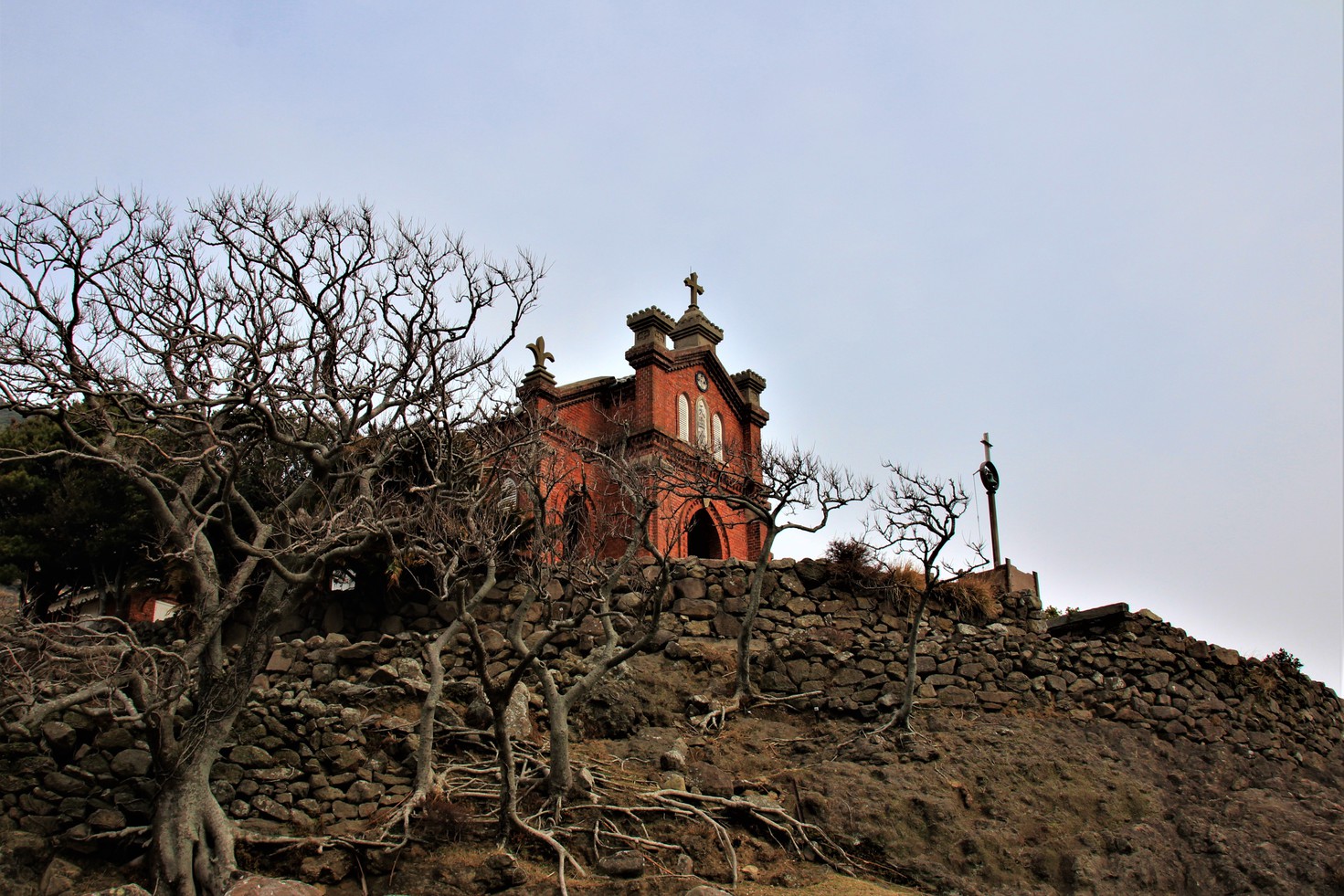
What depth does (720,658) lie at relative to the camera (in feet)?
55.4

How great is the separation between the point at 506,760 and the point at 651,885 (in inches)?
79.6

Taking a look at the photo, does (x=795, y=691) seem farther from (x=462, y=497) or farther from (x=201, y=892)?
(x=201, y=892)

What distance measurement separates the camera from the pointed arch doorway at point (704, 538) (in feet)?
86.5

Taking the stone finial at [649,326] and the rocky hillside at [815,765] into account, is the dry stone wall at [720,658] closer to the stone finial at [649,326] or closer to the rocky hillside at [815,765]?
the rocky hillside at [815,765]

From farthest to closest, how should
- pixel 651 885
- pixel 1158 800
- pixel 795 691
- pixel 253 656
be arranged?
pixel 795 691, pixel 1158 800, pixel 253 656, pixel 651 885

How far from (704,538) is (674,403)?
351cm

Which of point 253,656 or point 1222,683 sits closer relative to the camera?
point 253,656

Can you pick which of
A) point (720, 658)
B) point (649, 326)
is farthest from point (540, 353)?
point (720, 658)

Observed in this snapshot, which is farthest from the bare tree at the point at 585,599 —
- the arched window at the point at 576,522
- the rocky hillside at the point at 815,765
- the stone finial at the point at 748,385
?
the stone finial at the point at 748,385

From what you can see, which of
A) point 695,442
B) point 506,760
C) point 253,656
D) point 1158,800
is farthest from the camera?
point 695,442

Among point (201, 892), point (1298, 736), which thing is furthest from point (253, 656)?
point (1298, 736)

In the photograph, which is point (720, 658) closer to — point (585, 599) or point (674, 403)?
point (585, 599)

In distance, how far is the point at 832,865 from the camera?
12.0 meters

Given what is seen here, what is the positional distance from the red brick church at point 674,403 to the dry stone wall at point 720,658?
7.15 meters
